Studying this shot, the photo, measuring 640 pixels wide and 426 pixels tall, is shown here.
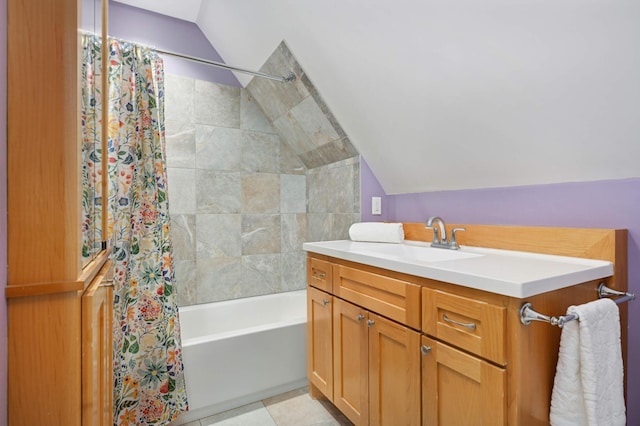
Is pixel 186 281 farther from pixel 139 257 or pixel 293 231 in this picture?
pixel 293 231

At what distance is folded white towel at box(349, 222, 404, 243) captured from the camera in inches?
70.4

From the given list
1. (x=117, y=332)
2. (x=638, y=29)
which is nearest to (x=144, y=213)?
(x=117, y=332)

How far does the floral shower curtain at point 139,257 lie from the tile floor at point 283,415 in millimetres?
275

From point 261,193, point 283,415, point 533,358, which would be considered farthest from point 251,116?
point 533,358

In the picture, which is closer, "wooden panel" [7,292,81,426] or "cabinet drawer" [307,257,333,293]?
"wooden panel" [7,292,81,426]

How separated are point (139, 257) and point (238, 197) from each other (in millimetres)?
971

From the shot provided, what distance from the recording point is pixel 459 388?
97cm

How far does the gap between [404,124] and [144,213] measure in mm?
1458

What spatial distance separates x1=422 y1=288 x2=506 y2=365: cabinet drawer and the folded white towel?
715 millimetres

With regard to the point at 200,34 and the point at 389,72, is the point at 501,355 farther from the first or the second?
the point at 200,34

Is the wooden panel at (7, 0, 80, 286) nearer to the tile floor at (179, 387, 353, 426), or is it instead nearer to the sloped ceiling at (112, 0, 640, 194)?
the sloped ceiling at (112, 0, 640, 194)

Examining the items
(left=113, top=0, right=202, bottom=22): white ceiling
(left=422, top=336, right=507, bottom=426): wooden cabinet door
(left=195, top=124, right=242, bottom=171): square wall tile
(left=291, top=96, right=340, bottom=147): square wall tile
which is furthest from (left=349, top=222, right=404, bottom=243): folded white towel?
(left=113, top=0, right=202, bottom=22): white ceiling

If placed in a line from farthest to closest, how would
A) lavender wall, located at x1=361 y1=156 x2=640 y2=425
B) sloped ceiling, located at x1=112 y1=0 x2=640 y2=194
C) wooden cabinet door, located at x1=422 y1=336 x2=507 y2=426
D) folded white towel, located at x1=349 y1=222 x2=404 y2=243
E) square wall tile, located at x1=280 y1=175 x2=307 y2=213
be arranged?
square wall tile, located at x1=280 y1=175 x2=307 y2=213, folded white towel, located at x1=349 y1=222 x2=404 y2=243, lavender wall, located at x1=361 y1=156 x2=640 y2=425, sloped ceiling, located at x1=112 y1=0 x2=640 y2=194, wooden cabinet door, located at x1=422 y1=336 x2=507 y2=426

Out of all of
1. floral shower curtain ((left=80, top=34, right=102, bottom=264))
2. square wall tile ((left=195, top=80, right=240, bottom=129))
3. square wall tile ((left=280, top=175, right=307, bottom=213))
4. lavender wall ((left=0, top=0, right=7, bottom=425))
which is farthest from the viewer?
square wall tile ((left=280, top=175, right=307, bottom=213))
